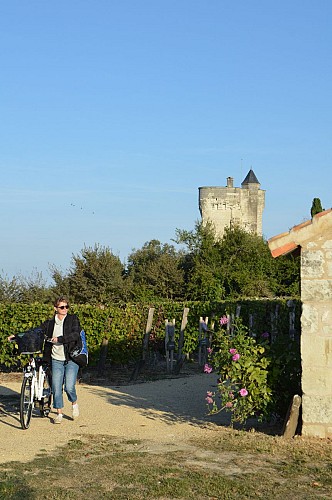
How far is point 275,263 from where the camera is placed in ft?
141

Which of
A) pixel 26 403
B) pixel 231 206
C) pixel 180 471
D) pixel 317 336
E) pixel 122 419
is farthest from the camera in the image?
pixel 231 206

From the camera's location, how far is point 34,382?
9.90 metres

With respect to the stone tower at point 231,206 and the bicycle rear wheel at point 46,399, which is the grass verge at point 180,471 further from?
the stone tower at point 231,206

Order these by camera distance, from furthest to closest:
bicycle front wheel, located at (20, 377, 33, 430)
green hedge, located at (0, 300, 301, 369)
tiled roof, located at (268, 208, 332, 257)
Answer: green hedge, located at (0, 300, 301, 369)
bicycle front wheel, located at (20, 377, 33, 430)
tiled roof, located at (268, 208, 332, 257)

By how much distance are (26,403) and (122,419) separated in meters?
1.42

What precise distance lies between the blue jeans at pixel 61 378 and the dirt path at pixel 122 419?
347 mm

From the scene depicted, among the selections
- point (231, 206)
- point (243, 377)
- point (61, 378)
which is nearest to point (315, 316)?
point (243, 377)

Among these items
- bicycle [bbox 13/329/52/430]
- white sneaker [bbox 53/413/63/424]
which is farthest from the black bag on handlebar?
white sneaker [bbox 53/413/63/424]

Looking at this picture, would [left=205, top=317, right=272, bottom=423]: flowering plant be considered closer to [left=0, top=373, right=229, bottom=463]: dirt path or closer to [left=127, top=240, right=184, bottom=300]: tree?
[left=0, top=373, right=229, bottom=463]: dirt path

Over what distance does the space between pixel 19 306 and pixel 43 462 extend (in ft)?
30.3

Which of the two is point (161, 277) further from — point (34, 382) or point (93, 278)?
point (34, 382)

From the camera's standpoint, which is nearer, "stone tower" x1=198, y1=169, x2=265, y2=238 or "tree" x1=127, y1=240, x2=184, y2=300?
"tree" x1=127, y1=240, x2=184, y2=300

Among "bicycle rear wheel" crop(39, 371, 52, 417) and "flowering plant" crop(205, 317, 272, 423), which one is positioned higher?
"flowering plant" crop(205, 317, 272, 423)

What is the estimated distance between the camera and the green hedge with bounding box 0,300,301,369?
651 inches
